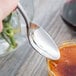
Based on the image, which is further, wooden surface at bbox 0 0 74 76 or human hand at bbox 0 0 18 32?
wooden surface at bbox 0 0 74 76

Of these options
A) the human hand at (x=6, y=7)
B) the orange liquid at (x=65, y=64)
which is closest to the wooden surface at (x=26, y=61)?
the orange liquid at (x=65, y=64)

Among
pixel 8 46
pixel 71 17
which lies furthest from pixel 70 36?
pixel 8 46

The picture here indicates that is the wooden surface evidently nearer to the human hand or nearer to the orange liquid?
the orange liquid

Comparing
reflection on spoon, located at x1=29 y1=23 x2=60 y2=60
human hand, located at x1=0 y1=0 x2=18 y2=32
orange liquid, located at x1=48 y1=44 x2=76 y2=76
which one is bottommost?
orange liquid, located at x1=48 y1=44 x2=76 y2=76

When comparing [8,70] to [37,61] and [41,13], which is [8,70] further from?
[41,13]

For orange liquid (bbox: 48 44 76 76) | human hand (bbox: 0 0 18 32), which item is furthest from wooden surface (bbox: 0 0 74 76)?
human hand (bbox: 0 0 18 32)

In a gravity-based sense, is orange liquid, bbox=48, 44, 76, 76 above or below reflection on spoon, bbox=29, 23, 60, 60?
below

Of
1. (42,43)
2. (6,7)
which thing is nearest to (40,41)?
(42,43)
